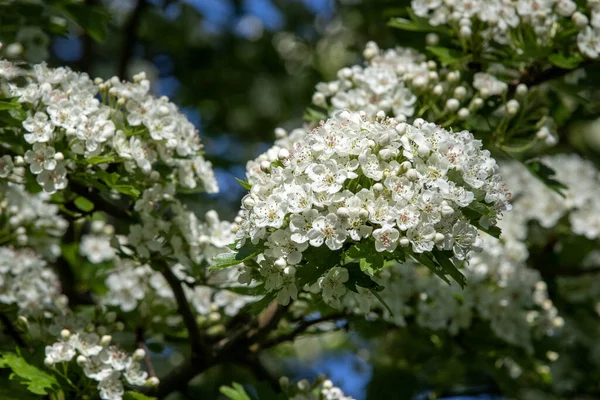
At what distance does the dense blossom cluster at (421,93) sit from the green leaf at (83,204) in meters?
1.45

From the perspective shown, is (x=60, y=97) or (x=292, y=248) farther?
(x=60, y=97)

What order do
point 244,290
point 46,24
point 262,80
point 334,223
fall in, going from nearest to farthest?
point 334,223 < point 244,290 < point 46,24 < point 262,80

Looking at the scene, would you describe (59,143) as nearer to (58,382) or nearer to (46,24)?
(58,382)

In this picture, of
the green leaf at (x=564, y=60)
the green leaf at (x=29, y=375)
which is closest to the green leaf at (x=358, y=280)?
the green leaf at (x=29, y=375)

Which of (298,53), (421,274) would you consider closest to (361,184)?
(421,274)

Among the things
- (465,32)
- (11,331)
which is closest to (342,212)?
(465,32)

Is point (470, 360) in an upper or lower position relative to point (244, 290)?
lower

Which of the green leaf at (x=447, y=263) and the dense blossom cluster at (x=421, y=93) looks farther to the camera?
the dense blossom cluster at (x=421, y=93)

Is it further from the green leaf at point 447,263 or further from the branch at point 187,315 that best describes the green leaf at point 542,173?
the branch at point 187,315

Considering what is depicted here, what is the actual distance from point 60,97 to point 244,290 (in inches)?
55.1

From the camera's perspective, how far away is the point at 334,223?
3215mm

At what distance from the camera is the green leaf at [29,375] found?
3984 millimetres

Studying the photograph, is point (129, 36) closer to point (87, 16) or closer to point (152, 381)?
point (87, 16)

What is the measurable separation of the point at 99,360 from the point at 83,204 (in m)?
1.01
